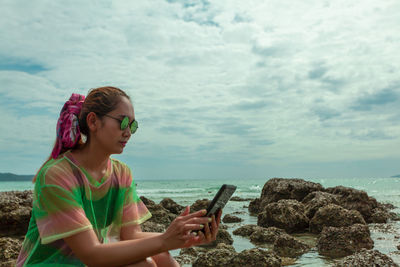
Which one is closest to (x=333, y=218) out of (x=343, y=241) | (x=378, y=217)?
(x=343, y=241)

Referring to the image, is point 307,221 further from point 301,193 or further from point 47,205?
point 47,205

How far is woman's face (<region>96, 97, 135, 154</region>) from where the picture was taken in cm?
282

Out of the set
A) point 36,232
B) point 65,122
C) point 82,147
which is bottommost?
point 36,232

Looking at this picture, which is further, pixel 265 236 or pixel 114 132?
pixel 265 236

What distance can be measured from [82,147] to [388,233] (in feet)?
30.5

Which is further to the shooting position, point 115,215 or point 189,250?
point 189,250

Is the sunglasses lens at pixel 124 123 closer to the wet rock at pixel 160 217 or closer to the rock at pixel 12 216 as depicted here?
the rock at pixel 12 216

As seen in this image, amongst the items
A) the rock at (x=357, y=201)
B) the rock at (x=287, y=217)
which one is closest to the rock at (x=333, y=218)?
the rock at (x=287, y=217)

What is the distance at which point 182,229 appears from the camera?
2477 millimetres

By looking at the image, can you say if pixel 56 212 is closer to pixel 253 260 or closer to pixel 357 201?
pixel 253 260

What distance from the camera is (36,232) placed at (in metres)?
2.78

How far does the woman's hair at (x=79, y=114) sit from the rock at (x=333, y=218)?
815cm

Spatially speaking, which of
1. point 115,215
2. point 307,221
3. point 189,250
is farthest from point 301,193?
point 115,215

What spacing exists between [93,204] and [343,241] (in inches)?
223
